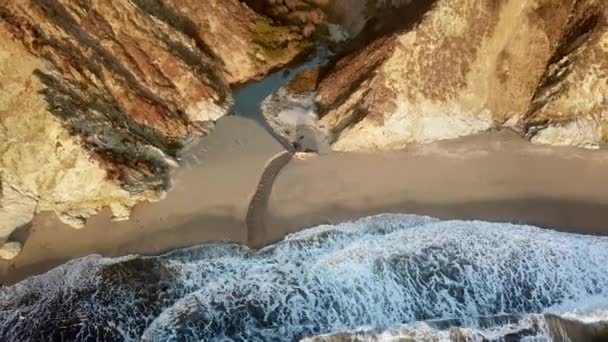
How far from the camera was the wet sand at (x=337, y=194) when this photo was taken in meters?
15.4

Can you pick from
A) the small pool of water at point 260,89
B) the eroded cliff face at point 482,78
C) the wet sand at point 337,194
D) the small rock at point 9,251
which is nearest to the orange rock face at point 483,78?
the eroded cliff face at point 482,78

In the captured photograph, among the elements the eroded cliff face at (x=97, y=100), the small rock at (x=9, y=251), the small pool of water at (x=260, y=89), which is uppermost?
the small pool of water at (x=260, y=89)

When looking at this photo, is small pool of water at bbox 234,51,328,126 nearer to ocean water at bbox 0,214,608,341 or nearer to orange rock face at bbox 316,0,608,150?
orange rock face at bbox 316,0,608,150

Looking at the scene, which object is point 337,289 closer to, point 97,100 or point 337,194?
point 337,194

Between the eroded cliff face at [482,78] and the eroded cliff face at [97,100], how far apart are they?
4472 millimetres

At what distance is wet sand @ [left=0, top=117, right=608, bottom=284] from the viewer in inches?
607

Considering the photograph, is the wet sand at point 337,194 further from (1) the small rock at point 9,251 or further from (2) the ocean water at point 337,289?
(2) the ocean water at point 337,289

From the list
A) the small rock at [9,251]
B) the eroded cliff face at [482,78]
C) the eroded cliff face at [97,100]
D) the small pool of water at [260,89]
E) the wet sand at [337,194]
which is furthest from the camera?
the small pool of water at [260,89]

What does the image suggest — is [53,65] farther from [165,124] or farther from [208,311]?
[208,311]

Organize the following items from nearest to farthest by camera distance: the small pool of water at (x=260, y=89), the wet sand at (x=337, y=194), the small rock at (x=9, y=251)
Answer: the small rock at (x=9, y=251)
the wet sand at (x=337, y=194)
the small pool of water at (x=260, y=89)

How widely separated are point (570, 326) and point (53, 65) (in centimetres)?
1361

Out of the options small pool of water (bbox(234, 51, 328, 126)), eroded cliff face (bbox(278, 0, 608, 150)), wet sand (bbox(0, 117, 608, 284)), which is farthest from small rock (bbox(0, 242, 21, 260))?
eroded cliff face (bbox(278, 0, 608, 150))

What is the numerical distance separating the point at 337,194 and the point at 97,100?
676 centimetres

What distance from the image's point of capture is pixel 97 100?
663 inches
